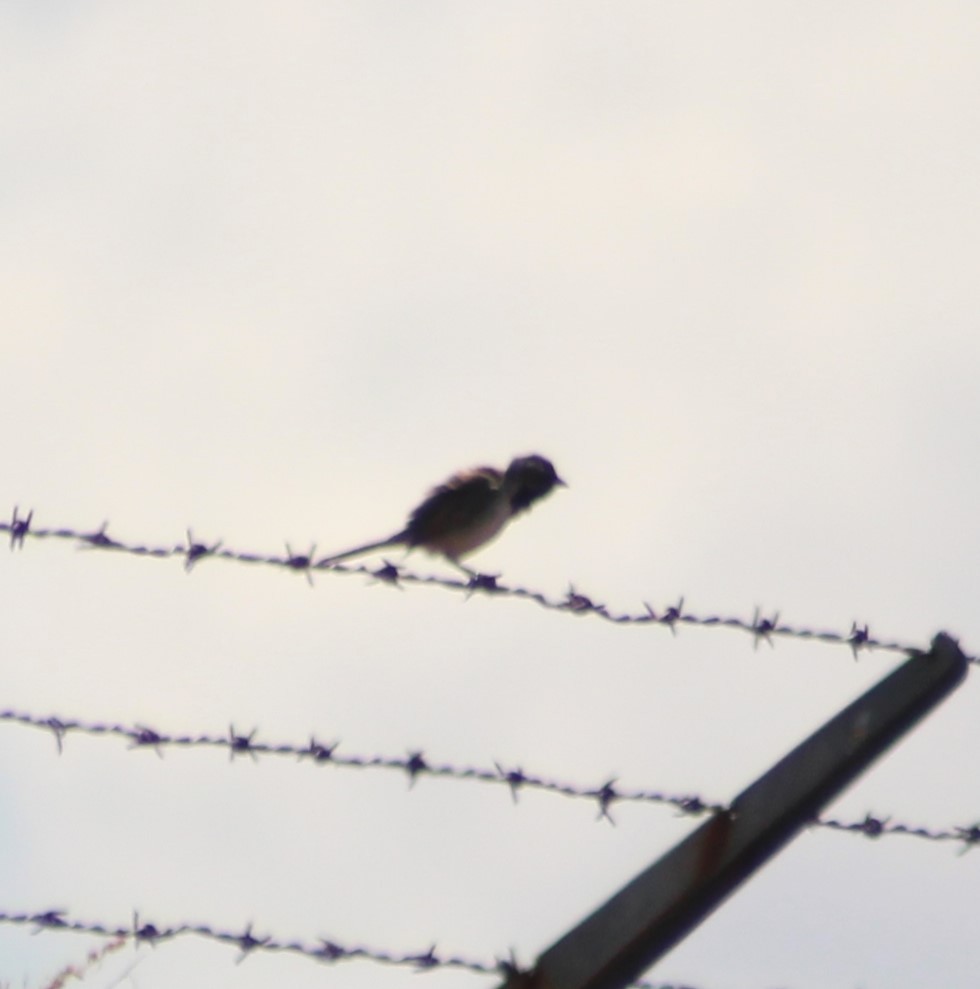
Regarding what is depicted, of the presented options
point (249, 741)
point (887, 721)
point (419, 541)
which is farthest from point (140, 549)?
point (419, 541)

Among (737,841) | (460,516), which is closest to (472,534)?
(460,516)

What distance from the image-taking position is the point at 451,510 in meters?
9.11

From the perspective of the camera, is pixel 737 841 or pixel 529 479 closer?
pixel 737 841

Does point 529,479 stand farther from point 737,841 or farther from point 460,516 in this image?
point 737,841

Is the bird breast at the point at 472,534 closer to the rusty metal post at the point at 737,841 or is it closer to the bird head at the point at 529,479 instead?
the bird head at the point at 529,479

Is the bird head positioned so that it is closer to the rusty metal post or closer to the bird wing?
the bird wing

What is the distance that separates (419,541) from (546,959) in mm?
5666

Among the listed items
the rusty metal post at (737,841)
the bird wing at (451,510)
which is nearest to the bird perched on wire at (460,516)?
the bird wing at (451,510)

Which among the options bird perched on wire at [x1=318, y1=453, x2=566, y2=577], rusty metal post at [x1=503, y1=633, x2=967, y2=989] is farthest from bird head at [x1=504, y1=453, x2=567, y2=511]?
rusty metal post at [x1=503, y1=633, x2=967, y2=989]

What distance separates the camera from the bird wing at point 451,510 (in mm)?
9078

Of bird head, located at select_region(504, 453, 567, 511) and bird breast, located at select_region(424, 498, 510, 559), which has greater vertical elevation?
bird head, located at select_region(504, 453, 567, 511)

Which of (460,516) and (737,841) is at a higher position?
(460,516)

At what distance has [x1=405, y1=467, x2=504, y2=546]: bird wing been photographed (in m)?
9.08

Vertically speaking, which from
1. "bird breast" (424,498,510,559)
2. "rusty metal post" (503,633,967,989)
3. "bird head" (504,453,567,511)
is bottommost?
"rusty metal post" (503,633,967,989)
